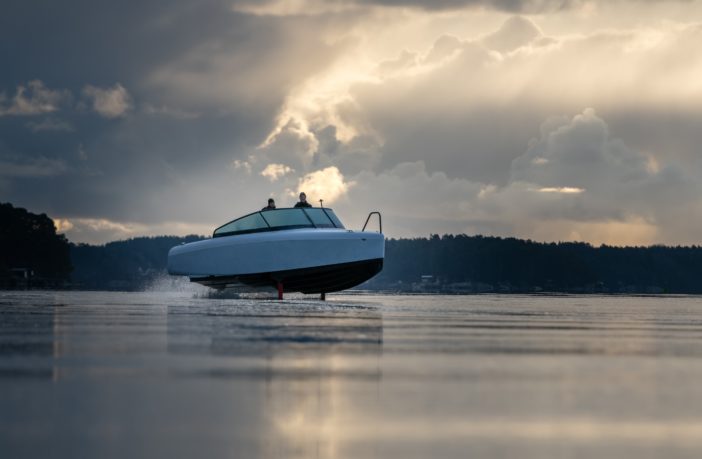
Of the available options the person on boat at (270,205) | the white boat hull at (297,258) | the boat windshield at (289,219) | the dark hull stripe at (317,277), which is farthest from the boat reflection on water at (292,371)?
the person on boat at (270,205)

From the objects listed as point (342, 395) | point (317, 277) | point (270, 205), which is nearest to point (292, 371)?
point (342, 395)

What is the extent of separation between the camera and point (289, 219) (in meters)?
37.5

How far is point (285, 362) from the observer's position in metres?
12.2

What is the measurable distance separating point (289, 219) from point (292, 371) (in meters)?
26.3

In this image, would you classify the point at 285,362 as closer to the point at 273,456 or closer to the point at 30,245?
the point at 273,456

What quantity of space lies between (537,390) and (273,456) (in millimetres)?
4116

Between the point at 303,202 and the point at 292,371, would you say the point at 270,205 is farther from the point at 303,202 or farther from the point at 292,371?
the point at 292,371

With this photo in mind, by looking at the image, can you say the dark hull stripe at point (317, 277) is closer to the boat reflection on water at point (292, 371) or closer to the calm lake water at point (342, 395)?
the boat reflection on water at point (292, 371)

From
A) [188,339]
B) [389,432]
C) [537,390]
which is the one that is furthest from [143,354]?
[389,432]

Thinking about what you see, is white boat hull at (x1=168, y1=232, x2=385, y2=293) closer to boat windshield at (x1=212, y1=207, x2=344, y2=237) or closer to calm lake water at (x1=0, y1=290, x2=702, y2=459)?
boat windshield at (x1=212, y1=207, x2=344, y2=237)

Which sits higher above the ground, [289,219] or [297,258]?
[289,219]

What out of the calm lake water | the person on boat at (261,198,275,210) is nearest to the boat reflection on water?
the calm lake water

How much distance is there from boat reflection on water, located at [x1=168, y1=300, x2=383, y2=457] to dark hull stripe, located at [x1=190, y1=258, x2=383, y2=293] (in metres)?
14.9

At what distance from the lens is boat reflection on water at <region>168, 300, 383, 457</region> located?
7.55m
